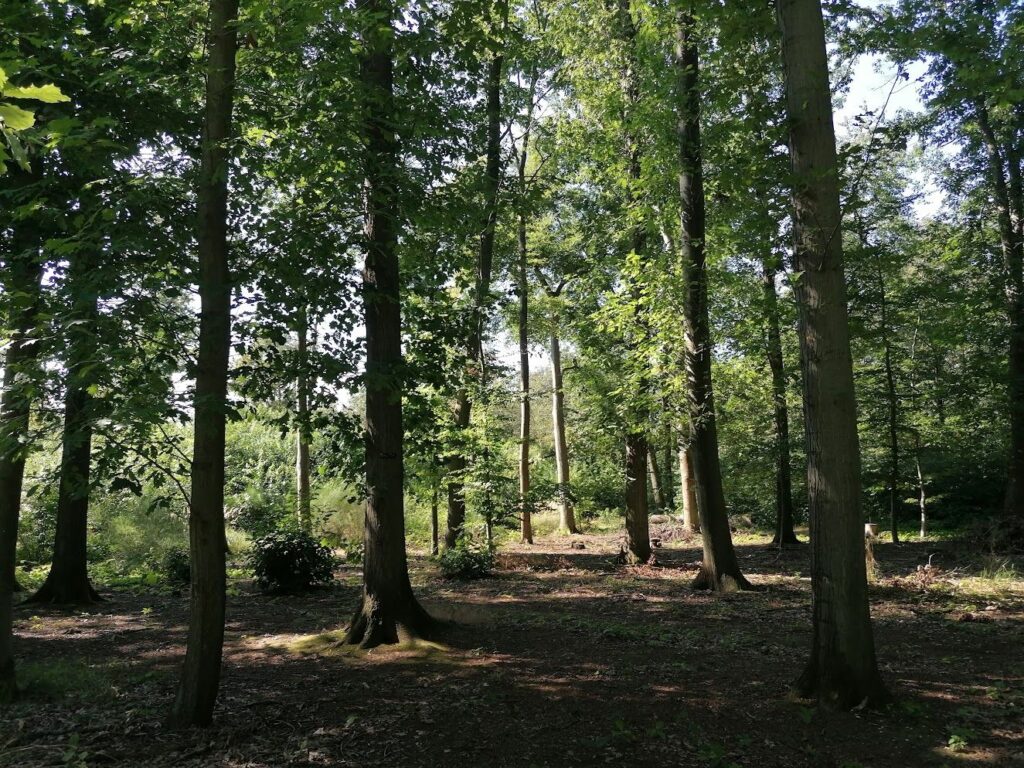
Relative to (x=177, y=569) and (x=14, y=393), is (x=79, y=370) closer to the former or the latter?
(x=14, y=393)

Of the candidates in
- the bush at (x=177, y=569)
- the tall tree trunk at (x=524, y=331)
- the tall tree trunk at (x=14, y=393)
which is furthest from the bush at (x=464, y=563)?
the tall tree trunk at (x=14, y=393)

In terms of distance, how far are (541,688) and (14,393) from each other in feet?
14.5

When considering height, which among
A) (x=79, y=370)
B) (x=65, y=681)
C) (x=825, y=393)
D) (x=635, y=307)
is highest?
(x=635, y=307)

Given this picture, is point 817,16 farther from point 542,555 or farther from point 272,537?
point 542,555

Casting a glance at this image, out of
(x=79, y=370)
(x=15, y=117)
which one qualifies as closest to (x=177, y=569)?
(x=79, y=370)

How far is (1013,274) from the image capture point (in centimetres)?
1351

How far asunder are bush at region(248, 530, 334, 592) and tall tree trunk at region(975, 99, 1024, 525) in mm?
13335

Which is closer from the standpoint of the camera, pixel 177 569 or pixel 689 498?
pixel 177 569

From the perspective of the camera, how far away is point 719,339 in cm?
1277

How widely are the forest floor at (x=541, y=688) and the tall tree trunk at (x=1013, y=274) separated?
4.91 metres

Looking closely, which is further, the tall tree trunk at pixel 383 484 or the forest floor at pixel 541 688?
the tall tree trunk at pixel 383 484

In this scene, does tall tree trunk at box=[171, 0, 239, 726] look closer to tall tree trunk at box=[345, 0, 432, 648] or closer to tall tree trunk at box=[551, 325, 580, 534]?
tall tree trunk at box=[345, 0, 432, 648]

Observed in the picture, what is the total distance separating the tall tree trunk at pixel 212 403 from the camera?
4715 millimetres

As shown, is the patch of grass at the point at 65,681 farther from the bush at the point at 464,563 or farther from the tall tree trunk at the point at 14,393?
the bush at the point at 464,563
